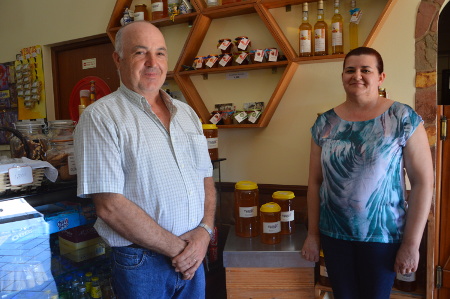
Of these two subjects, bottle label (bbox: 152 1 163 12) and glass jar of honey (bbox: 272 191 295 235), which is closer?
glass jar of honey (bbox: 272 191 295 235)

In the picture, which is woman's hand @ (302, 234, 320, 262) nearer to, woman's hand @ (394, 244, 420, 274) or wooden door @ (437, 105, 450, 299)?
woman's hand @ (394, 244, 420, 274)

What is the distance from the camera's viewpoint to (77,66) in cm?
326

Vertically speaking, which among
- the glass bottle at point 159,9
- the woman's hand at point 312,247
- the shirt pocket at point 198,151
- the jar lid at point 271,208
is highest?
the glass bottle at point 159,9

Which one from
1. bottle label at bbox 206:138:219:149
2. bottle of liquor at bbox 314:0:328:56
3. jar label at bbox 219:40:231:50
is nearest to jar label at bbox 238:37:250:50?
jar label at bbox 219:40:231:50

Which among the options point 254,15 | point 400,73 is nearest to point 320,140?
point 400,73

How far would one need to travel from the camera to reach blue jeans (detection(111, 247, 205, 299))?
121cm

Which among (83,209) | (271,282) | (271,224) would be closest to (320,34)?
(271,224)

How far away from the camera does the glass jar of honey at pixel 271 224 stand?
1.92 metres

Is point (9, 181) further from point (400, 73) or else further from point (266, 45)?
point (400, 73)

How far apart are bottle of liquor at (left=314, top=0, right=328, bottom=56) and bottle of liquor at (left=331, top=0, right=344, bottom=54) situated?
0.14ft

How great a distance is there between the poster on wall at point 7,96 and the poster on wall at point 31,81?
12cm

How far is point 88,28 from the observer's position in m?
3.02

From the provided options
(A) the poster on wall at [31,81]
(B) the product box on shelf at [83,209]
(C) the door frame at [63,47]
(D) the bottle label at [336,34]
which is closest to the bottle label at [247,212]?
(B) the product box on shelf at [83,209]

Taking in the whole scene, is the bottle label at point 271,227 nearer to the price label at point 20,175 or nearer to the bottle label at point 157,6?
the price label at point 20,175
